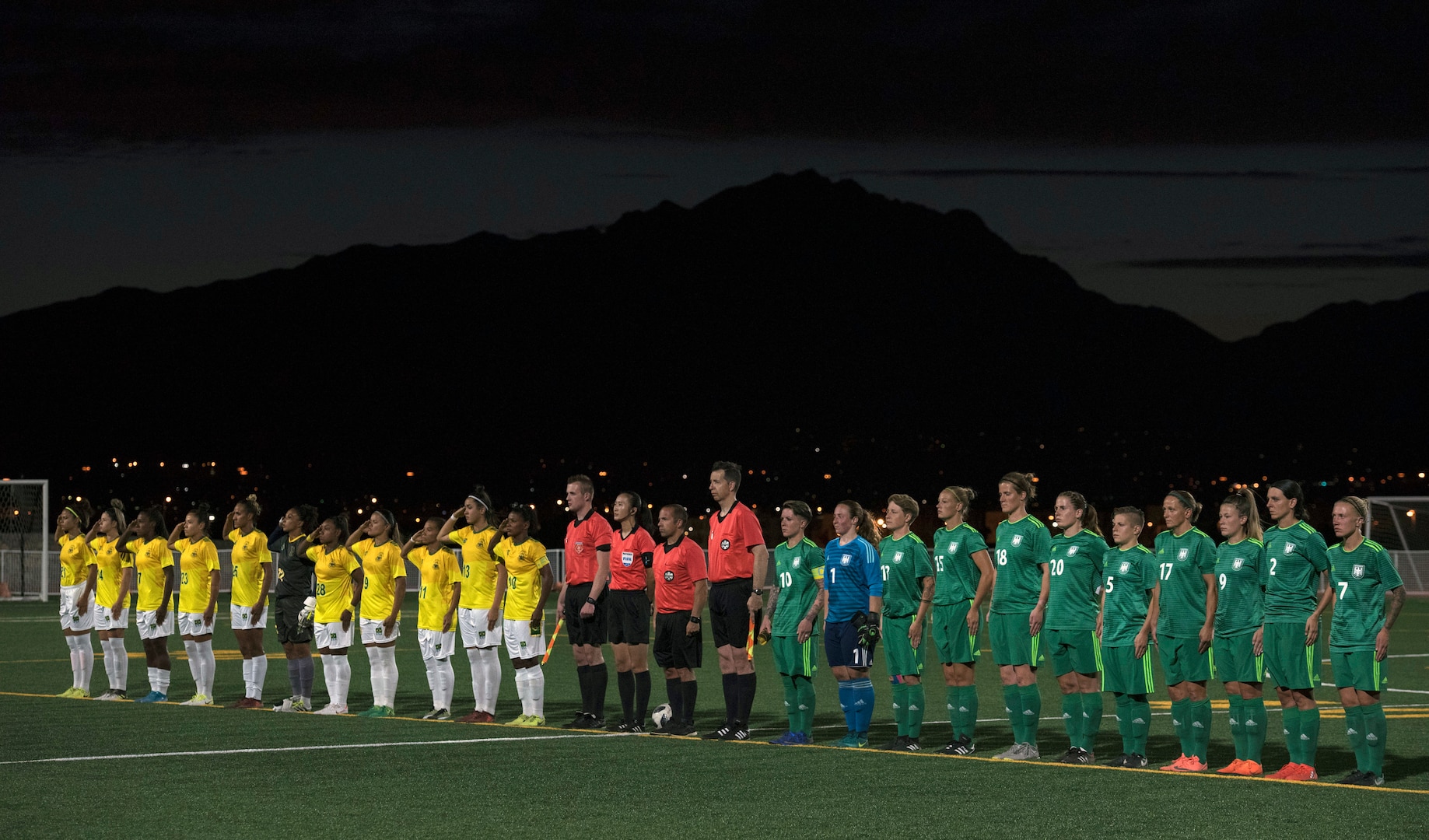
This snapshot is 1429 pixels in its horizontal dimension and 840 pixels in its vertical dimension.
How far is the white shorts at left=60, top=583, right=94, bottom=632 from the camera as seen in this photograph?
64.8 feet

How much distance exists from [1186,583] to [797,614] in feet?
10.1

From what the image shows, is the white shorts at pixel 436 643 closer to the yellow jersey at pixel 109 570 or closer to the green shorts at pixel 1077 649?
the yellow jersey at pixel 109 570

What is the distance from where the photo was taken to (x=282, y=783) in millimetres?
12359

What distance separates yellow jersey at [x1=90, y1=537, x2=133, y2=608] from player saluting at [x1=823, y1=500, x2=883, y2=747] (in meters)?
8.50

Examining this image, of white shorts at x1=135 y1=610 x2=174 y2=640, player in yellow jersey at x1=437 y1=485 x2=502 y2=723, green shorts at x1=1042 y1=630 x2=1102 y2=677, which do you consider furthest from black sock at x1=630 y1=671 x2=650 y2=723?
white shorts at x1=135 y1=610 x2=174 y2=640

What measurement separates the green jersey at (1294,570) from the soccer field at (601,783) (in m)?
1.13

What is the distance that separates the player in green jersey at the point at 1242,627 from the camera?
497 inches

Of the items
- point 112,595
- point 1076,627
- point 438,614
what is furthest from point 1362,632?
point 112,595

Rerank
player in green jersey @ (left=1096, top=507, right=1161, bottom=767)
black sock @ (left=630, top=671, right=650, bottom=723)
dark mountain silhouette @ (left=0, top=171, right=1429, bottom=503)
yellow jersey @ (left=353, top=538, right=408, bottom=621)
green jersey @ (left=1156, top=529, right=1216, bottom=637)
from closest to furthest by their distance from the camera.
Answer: green jersey @ (left=1156, top=529, right=1216, bottom=637)
player in green jersey @ (left=1096, top=507, right=1161, bottom=767)
black sock @ (left=630, top=671, right=650, bottom=723)
yellow jersey @ (left=353, top=538, right=408, bottom=621)
dark mountain silhouette @ (left=0, top=171, right=1429, bottom=503)

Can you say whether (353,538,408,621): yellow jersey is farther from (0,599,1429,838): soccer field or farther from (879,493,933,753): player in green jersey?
(879,493,933,753): player in green jersey

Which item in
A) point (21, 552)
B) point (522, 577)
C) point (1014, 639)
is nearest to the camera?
point (1014, 639)

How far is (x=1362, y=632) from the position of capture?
1207 cm

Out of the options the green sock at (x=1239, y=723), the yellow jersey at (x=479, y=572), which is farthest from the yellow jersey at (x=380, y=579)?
the green sock at (x=1239, y=723)

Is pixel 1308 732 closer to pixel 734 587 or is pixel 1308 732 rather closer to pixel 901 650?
pixel 901 650
